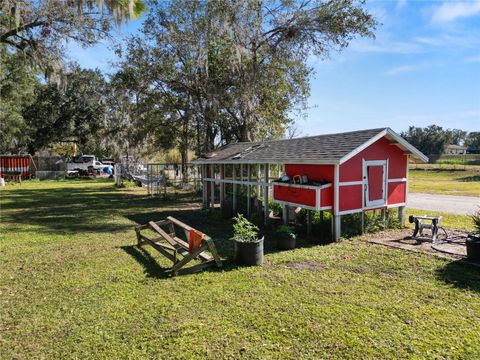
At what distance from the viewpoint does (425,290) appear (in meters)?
5.26

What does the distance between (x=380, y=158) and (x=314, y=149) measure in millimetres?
1765

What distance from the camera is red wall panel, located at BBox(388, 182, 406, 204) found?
9.67 meters

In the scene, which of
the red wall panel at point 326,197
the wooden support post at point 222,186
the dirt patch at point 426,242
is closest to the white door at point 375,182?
the dirt patch at point 426,242

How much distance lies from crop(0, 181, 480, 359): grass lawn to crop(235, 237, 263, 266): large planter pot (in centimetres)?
20

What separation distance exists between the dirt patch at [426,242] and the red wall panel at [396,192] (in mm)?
881

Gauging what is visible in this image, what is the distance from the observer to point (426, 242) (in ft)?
26.6

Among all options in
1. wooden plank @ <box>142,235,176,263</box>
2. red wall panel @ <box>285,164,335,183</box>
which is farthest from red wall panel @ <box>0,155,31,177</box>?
red wall panel @ <box>285,164,335,183</box>

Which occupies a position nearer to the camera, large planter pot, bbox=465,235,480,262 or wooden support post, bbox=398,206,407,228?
large planter pot, bbox=465,235,480,262

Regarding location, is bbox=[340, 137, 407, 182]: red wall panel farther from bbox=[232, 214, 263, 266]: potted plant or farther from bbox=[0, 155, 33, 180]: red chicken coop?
bbox=[0, 155, 33, 180]: red chicken coop

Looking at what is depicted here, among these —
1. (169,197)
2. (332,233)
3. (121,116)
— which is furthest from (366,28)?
(121,116)

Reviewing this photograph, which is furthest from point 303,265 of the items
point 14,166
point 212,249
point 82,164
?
point 82,164

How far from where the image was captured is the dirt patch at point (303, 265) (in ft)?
21.0

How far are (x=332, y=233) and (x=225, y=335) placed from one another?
5192 millimetres

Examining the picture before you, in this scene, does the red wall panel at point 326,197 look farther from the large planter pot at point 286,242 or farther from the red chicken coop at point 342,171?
the large planter pot at point 286,242
